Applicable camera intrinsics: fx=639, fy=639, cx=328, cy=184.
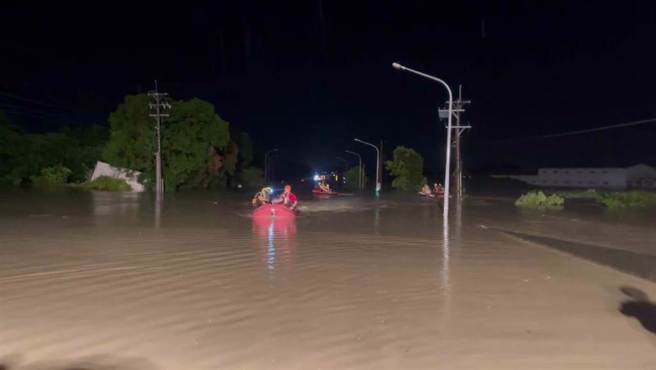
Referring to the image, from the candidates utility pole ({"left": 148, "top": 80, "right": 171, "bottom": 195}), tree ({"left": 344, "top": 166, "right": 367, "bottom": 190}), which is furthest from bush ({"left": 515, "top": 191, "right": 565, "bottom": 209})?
tree ({"left": 344, "top": 166, "right": 367, "bottom": 190})

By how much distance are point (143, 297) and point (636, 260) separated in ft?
36.4

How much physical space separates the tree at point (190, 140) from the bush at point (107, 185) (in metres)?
3.93

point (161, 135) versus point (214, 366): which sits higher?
point (161, 135)

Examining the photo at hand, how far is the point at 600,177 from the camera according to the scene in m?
93.1

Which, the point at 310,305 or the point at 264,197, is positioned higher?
the point at 264,197

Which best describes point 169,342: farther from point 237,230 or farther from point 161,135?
point 161,135

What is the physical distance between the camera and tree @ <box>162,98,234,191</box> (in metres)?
60.7

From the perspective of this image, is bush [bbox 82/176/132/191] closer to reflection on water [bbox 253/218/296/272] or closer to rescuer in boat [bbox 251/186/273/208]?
rescuer in boat [bbox 251/186/273/208]

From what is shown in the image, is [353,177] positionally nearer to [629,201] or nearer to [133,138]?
[133,138]

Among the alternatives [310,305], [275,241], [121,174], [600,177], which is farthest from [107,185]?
[600,177]

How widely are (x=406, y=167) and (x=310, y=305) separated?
2747 inches

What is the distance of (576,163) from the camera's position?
4208 inches

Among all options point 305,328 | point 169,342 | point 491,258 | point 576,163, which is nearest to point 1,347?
point 169,342

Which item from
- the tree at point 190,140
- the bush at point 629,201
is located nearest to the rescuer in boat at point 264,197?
the bush at point 629,201
